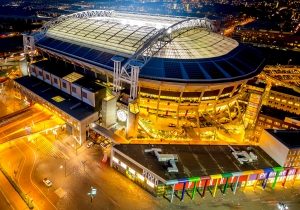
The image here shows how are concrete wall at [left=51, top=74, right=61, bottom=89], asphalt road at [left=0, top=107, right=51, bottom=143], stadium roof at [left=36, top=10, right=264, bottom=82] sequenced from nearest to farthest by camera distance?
asphalt road at [left=0, top=107, right=51, bottom=143] → stadium roof at [left=36, top=10, right=264, bottom=82] → concrete wall at [left=51, top=74, right=61, bottom=89]

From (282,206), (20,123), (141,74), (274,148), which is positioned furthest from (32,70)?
(282,206)

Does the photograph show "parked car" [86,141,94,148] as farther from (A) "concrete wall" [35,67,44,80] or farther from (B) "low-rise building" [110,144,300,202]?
(A) "concrete wall" [35,67,44,80]

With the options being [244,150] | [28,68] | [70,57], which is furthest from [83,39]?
[244,150]

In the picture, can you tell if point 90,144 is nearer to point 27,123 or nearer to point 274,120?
point 27,123

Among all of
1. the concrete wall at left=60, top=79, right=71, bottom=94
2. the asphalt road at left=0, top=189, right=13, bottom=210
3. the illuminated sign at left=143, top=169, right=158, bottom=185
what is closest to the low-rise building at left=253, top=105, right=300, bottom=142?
the illuminated sign at left=143, top=169, right=158, bottom=185

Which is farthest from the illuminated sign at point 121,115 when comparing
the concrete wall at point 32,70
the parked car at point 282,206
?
the parked car at point 282,206

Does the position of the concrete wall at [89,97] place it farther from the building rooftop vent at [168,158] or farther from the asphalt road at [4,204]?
the asphalt road at [4,204]

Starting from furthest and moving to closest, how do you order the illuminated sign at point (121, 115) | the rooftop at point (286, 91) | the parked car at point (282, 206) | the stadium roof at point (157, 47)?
the rooftop at point (286, 91), the illuminated sign at point (121, 115), the stadium roof at point (157, 47), the parked car at point (282, 206)

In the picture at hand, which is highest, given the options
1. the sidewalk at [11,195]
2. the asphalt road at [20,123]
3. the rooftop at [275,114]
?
the rooftop at [275,114]
